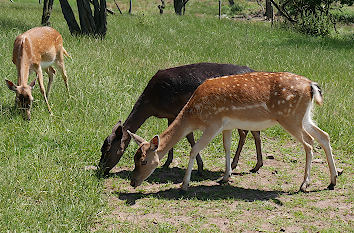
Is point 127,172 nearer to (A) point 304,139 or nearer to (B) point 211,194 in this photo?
(B) point 211,194

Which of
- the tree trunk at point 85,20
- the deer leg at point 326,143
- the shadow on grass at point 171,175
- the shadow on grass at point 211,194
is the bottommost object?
the shadow on grass at point 171,175

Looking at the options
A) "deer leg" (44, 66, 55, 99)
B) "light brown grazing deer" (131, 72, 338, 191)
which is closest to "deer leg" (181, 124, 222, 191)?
"light brown grazing deer" (131, 72, 338, 191)

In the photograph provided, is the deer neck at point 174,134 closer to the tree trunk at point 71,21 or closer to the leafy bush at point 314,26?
the tree trunk at point 71,21

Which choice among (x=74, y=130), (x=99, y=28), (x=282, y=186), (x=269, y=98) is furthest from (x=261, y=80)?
(x=99, y=28)

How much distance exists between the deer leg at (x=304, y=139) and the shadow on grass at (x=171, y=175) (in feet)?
3.83

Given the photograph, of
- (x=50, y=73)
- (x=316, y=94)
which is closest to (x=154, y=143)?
(x=316, y=94)

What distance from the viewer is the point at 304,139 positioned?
6254 millimetres

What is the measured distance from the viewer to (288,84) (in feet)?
19.8

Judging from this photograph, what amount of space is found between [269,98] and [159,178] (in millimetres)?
1801

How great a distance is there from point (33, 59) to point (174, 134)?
3632 millimetres

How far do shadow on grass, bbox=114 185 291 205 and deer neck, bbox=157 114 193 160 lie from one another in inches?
18.3

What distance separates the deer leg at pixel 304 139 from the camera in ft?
19.8

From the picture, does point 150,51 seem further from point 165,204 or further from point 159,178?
point 165,204

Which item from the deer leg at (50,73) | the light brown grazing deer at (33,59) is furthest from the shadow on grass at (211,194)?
the deer leg at (50,73)
